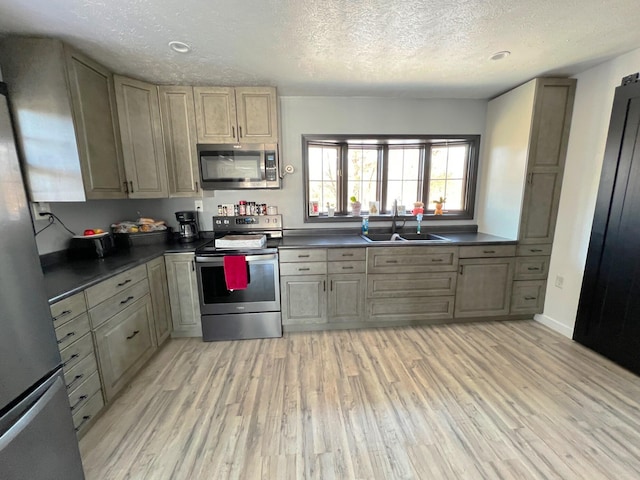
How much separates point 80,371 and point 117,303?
44 cm

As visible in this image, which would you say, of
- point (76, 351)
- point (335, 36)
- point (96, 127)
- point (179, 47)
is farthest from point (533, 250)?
point (96, 127)

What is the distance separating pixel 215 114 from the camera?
249cm

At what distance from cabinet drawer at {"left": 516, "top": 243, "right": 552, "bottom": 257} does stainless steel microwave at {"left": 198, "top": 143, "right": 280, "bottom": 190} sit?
2553mm

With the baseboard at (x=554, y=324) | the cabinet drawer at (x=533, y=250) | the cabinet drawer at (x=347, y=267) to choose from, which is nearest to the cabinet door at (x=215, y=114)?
the cabinet drawer at (x=347, y=267)

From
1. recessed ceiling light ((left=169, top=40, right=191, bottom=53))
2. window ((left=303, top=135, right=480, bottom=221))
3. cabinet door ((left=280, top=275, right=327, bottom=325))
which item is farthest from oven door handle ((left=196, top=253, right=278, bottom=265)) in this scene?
recessed ceiling light ((left=169, top=40, right=191, bottom=53))

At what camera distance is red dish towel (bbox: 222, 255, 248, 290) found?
7.68 feet

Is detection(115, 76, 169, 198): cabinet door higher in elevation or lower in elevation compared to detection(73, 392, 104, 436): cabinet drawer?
higher

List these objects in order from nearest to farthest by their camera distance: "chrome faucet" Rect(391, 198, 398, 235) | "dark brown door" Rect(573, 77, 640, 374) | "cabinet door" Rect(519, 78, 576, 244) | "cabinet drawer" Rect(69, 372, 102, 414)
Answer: "cabinet drawer" Rect(69, 372, 102, 414)
"dark brown door" Rect(573, 77, 640, 374)
"cabinet door" Rect(519, 78, 576, 244)
"chrome faucet" Rect(391, 198, 398, 235)

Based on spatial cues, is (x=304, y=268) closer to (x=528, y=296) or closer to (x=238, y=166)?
(x=238, y=166)

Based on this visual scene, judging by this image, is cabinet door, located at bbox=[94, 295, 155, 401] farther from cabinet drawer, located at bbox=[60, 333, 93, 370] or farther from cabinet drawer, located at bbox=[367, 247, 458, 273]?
cabinet drawer, located at bbox=[367, 247, 458, 273]

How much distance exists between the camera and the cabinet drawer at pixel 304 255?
8.20 ft

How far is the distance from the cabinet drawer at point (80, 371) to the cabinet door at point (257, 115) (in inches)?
81.0

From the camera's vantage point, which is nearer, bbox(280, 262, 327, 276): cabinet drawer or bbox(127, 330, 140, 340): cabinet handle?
bbox(127, 330, 140, 340): cabinet handle

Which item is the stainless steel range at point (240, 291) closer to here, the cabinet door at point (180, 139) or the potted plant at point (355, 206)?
the cabinet door at point (180, 139)
